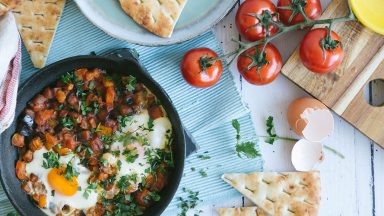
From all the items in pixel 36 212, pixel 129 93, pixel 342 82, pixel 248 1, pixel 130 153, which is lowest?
pixel 36 212

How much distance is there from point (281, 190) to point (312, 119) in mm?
436

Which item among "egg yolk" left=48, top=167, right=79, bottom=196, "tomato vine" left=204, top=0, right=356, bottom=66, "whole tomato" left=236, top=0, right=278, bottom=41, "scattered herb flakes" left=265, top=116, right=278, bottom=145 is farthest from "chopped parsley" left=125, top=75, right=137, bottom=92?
"scattered herb flakes" left=265, top=116, right=278, bottom=145

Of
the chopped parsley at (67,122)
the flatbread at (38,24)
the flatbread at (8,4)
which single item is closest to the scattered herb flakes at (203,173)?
the chopped parsley at (67,122)

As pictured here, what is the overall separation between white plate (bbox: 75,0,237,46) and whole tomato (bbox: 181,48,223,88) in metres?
0.10

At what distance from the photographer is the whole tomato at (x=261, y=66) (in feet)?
10.7

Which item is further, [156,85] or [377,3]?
[377,3]

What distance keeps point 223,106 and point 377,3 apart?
1.00 metres

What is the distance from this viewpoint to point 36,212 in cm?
323

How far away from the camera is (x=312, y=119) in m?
3.34

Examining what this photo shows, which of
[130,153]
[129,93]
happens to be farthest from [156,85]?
[130,153]

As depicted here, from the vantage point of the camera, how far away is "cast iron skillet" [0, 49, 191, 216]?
3.12 meters

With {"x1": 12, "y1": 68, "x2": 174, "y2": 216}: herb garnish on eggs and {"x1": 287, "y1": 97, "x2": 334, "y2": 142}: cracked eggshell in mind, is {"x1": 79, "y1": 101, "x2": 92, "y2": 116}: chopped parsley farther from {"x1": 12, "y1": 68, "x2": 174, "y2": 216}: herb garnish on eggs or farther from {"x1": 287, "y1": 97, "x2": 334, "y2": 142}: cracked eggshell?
{"x1": 287, "y1": 97, "x2": 334, "y2": 142}: cracked eggshell

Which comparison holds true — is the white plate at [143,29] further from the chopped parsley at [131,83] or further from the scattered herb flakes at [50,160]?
the scattered herb flakes at [50,160]

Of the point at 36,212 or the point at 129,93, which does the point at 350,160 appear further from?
the point at 36,212
